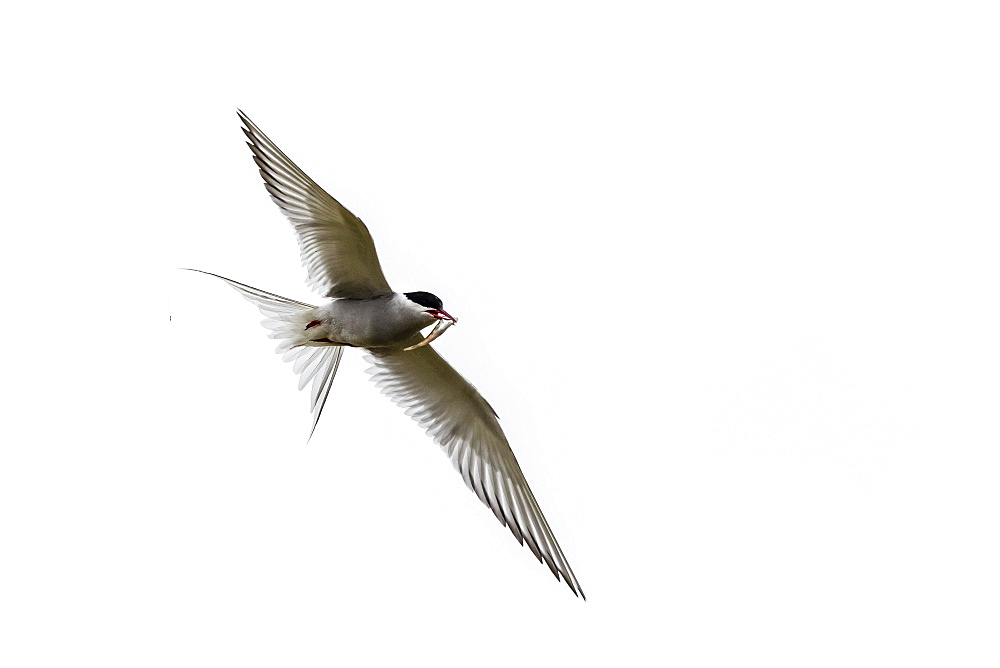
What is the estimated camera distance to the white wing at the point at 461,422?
620 centimetres

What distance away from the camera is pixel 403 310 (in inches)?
223

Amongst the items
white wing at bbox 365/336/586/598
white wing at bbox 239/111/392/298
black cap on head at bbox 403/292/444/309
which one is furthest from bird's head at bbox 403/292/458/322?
white wing at bbox 365/336/586/598

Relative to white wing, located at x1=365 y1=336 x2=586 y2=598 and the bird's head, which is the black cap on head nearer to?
the bird's head

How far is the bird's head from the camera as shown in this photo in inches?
218

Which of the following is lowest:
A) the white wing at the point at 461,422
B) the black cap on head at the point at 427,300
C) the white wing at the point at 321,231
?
the white wing at the point at 461,422

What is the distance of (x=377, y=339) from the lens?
580cm

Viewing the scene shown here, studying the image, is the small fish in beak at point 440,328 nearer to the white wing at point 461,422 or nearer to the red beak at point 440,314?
the red beak at point 440,314

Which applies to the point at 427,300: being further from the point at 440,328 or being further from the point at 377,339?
the point at 377,339

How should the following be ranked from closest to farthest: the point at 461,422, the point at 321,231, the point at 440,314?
the point at 440,314
the point at 321,231
the point at 461,422

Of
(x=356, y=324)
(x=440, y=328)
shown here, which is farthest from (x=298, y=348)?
(x=440, y=328)

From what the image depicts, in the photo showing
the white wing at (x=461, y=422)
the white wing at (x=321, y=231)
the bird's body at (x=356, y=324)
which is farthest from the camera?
the white wing at (x=461, y=422)

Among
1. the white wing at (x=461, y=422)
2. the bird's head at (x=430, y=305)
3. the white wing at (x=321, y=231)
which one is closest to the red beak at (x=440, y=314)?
the bird's head at (x=430, y=305)

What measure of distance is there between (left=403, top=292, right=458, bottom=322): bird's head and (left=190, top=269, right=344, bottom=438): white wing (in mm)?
496

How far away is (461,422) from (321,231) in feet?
4.02
